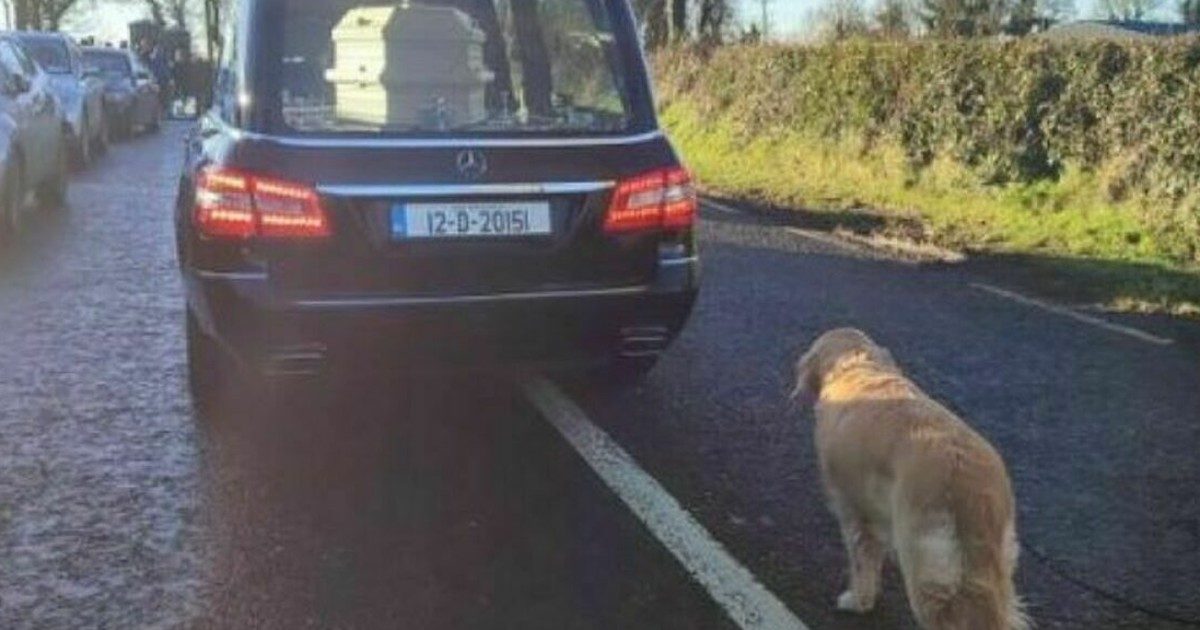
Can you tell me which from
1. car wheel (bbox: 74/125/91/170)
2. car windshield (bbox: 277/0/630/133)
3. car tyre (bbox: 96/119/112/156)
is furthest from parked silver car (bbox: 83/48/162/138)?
car windshield (bbox: 277/0/630/133)

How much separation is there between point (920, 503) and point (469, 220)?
2.24 metres

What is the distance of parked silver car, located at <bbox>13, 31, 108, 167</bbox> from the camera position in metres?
17.4

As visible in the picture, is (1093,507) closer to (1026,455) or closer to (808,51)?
(1026,455)

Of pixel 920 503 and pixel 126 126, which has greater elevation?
pixel 126 126

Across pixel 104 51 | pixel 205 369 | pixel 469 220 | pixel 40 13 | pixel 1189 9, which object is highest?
pixel 40 13

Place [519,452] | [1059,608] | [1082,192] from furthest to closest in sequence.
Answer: [1082,192] < [519,452] < [1059,608]

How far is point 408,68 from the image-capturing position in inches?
224

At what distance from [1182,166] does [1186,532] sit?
323 inches

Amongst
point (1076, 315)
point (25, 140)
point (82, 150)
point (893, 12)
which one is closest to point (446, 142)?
point (1076, 315)

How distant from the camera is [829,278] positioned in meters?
10.0

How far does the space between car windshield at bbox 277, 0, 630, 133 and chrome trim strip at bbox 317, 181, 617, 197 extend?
276 millimetres

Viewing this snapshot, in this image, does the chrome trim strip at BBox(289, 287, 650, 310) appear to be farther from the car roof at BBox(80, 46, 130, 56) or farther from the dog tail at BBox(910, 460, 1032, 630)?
the car roof at BBox(80, 46, 130, 56)

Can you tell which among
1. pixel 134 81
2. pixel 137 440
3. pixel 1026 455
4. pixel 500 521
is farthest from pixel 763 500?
pixel 134 81

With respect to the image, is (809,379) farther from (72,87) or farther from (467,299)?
(72,87)
